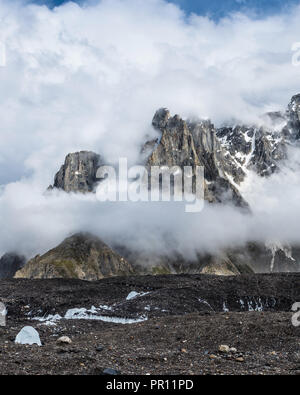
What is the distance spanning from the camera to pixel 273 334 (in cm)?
2288

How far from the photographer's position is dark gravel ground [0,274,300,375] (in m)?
16.4

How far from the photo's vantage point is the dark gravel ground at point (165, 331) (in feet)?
53.8

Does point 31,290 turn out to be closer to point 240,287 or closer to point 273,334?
point 240,287

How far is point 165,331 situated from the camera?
25266 millimetres

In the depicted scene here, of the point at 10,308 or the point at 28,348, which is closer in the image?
the point at 28,348

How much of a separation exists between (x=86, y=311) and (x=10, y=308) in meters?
7.12
